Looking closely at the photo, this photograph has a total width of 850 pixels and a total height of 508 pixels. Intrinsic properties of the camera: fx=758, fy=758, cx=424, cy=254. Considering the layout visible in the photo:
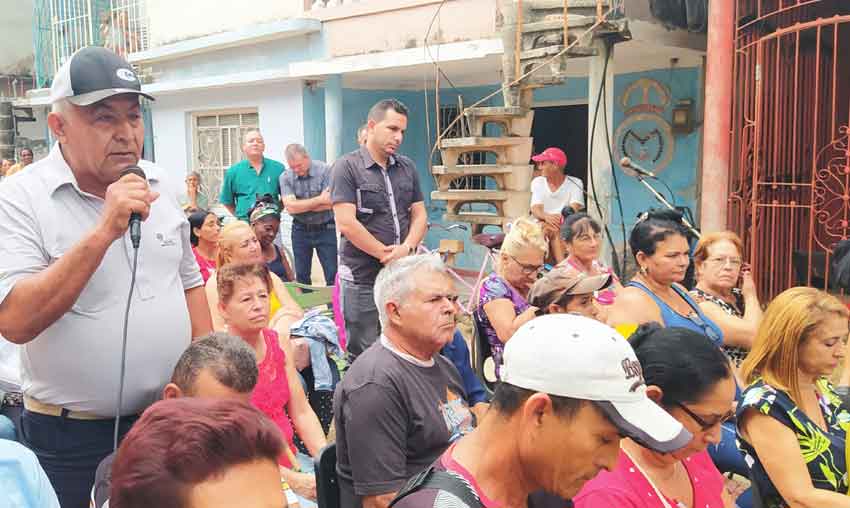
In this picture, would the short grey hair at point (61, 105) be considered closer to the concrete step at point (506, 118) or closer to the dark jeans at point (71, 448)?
the dark jeans at point (71, 448)

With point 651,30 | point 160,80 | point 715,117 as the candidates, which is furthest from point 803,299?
point 160,80

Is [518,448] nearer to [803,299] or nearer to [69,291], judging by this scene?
[69,291]

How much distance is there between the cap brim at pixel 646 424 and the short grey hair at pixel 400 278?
1293 millimetres

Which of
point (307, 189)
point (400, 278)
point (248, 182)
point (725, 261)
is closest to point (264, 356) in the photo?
point (400, 278)

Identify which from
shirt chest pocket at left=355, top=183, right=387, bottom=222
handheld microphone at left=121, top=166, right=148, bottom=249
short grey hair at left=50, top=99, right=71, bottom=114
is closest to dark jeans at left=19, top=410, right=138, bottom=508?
handheld microphone at left=121, top=166, right=148, bottom=249

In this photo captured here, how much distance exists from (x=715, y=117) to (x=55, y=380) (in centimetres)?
602

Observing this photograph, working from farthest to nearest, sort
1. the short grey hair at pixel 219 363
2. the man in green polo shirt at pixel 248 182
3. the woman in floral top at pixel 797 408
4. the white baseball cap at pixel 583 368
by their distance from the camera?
1. the man in green polo shirt at pixel 248 182
2. the woman in floral top at pixel 797 408
3. the short grey hair at pixel 219 363
4. the white baseball cap at pixel 583 368

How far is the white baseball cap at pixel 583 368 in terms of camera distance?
64.4 inches

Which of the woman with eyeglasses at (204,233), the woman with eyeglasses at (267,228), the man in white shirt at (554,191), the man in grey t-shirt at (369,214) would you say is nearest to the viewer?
the man in grey t-shirt at (369,214)

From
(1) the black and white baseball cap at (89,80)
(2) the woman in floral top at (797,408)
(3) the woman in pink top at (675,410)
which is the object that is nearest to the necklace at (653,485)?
(3) the woman in pink top at (675,410)

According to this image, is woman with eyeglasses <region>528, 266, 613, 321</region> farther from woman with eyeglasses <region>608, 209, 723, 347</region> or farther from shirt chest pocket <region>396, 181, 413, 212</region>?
shirt chest pocket <region>396, 181, 413, 212</region>

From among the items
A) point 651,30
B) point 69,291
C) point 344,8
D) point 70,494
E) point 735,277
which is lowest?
point 70,494

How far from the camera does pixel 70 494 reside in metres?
2.27

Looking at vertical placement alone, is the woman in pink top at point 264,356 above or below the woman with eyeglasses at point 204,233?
below
